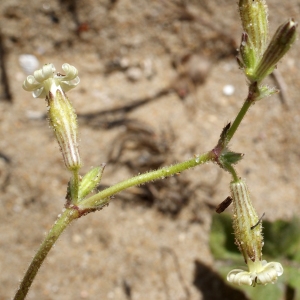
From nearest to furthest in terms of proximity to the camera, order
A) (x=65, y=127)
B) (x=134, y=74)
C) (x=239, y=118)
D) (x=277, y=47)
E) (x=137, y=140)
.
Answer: (x=277, y=47) → (x=239, y=118) → (x=65, y=127) → (x=137, y=140) → (x=134, y=74)

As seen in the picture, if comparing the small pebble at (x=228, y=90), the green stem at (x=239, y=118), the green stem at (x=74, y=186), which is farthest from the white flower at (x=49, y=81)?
the small pebble at (x=228, y=90)

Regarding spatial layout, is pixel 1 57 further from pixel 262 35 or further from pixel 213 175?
pixel 262 35

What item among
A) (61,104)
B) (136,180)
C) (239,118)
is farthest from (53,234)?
(239,118)

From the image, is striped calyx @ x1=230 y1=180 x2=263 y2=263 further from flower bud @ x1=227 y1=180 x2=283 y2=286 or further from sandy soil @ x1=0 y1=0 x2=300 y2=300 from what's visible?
sandy soil @ x1=0 y1=0 x2=300 y2=300

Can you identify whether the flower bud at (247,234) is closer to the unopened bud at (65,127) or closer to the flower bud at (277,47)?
the flower bud at (277,47)

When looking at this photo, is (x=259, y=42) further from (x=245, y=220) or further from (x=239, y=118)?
(x=245, y=220)

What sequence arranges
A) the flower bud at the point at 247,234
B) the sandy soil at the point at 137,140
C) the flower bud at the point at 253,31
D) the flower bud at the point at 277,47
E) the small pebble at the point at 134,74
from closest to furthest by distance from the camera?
the flower bud at the point at 277,47
the flower bud at the point at 253,31
the flower bud at the point at 247,234
the sandy soil at the point at 137,140
the small pebble at the point at 134,74
